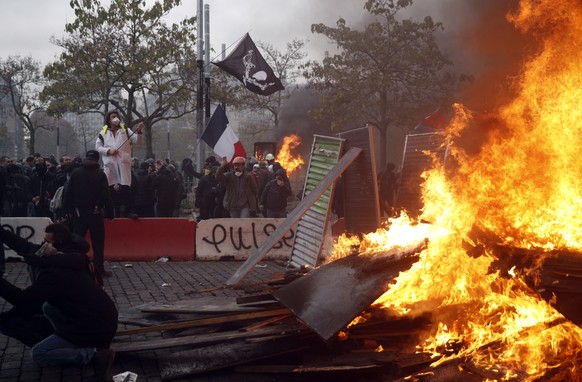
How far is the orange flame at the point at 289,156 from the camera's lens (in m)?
36.7

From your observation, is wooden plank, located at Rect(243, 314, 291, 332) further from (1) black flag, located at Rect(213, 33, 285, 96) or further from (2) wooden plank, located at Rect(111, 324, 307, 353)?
(1) black flag, located at Rect(213, 33, 285, 96)

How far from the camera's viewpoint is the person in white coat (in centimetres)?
1305

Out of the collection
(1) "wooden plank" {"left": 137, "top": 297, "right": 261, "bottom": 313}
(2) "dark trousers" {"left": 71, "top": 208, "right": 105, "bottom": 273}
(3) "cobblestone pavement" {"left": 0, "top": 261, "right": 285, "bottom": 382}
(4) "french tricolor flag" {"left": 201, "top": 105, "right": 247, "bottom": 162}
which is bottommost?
(3) "cobblestone pavement" {"left": 0, "top": 261, "right": 285, "bottom": 382}

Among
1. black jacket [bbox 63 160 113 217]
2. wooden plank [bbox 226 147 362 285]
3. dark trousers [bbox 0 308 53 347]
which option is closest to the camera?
dark trousers [bbox 0 308 53 347]

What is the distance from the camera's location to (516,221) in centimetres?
641

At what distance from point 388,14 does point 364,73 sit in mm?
3090

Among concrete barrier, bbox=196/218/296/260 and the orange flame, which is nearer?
concrete barrier, bbox=196/218/296/260

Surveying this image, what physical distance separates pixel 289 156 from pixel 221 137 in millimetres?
22483

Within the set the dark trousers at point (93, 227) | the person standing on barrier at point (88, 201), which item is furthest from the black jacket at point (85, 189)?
the dark trousers at point (93, 227)

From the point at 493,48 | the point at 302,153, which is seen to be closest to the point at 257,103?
the point at 302,153

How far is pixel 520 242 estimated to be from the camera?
5805 mm

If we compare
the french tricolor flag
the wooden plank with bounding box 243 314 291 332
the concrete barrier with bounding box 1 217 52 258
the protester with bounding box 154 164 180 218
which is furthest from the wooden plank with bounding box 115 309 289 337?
the french tricolor flag

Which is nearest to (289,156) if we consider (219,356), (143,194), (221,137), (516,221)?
(221,137)

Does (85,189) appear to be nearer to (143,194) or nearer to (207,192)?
(143,194)
